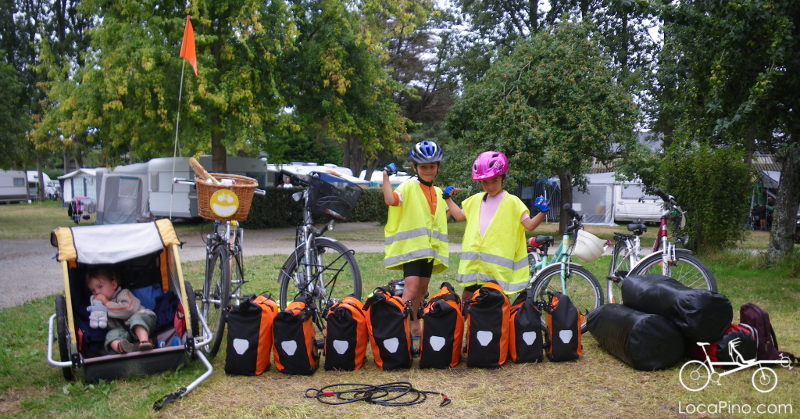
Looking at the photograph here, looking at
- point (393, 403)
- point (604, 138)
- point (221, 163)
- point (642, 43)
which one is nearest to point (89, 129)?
point (221, 163)

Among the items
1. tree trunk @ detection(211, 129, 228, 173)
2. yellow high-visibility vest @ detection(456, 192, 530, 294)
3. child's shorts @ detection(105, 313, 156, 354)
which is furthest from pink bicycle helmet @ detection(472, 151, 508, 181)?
tree trunk @ detection(211, 129, 228, 173)

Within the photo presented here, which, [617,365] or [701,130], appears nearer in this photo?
[617,365]

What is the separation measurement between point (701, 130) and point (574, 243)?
4.15 metres

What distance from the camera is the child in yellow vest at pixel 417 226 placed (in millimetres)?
4656

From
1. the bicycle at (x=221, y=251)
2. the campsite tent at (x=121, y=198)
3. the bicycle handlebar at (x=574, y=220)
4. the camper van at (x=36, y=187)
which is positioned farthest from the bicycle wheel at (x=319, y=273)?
the camper van at (x=36, y=187)

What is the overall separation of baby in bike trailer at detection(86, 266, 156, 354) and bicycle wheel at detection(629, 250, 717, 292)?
425 cm

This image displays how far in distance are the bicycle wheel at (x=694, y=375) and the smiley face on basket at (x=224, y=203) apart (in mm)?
3647

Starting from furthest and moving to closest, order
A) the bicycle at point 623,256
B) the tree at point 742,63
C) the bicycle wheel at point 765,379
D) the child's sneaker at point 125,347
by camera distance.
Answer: the tree at point 742,63, the bicycle at point 623,256, the child's sneaker at point 125,347, the bicycle wheel at point 765,379

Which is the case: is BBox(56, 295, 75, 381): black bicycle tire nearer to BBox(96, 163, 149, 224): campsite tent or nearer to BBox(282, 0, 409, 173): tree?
BBox(282, 0, 409, 173): tree

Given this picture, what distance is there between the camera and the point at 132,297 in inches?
187

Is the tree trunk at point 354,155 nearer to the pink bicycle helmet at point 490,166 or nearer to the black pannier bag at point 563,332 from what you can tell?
the pink bicycle helmet at point 490,166

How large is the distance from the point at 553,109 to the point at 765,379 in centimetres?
1065

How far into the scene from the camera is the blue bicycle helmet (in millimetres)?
4652

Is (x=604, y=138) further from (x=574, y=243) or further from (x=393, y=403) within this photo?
(x=393, y=403)
